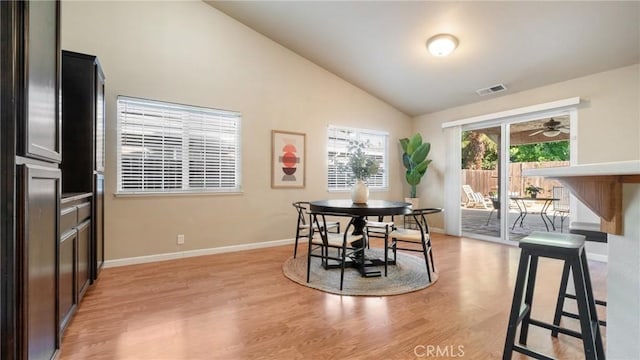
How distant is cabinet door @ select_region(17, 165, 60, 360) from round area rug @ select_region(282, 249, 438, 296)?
6.01 feet

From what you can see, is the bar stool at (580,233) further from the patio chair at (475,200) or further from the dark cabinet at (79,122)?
the dark cabinet at (79,122)

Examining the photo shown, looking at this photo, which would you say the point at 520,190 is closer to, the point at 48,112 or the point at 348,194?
the point at 348,194

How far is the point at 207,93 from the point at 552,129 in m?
4.89

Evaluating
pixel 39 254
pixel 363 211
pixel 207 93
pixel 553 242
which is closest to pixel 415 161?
pixel 363 211

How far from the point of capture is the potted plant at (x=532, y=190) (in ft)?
14.6

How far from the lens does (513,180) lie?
4645 mm

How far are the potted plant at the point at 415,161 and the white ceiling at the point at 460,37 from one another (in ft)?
3.35

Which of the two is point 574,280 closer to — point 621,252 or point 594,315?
point 594,315

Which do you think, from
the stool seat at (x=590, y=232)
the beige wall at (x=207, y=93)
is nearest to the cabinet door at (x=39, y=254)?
the beige wall at (x=207, y=93)

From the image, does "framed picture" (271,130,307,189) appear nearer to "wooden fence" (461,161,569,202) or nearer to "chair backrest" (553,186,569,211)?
"wooden fence" (461,161,569,202)

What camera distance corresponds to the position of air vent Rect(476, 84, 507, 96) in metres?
4.42

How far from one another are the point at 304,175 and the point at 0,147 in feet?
12.5

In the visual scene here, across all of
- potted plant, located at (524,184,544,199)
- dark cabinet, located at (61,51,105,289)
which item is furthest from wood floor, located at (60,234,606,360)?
potted plant, located at (524,184,544,199)

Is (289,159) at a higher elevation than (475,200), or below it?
higher
